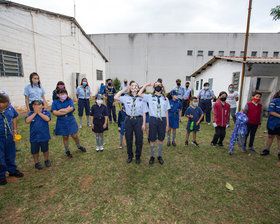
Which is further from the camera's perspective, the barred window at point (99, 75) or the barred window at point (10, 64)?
the barred window at point (99, 75)

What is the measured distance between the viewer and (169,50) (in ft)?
88.2

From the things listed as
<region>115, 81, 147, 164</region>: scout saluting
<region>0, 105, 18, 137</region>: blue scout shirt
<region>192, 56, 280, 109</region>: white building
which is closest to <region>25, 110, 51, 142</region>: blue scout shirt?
<region>0, 105, 18, 137</region>: blue scout shirt

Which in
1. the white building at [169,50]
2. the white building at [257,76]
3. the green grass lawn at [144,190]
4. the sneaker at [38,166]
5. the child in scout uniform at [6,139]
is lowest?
the green grass lawn at [144,190]

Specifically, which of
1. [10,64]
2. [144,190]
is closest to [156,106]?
[144,190]

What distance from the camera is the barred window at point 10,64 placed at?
8008mm

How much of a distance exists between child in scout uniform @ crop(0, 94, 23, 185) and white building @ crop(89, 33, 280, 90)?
976 inches

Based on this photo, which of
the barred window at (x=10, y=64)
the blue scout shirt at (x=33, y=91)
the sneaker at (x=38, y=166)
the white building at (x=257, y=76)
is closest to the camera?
the sneaker at (x=38, y=166)

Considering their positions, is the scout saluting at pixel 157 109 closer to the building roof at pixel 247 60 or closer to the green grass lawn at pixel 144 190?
the green grass lawn at pixel 144 190

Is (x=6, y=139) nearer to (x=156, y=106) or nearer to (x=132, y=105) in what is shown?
(x=132, y=105)

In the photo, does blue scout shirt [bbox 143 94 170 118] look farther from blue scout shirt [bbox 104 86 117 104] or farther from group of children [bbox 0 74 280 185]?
blue scout shirt [bbox 104 86 117 104]

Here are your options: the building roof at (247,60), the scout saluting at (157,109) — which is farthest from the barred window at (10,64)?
the building roof at (247,60)

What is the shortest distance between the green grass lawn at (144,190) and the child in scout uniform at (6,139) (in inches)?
9.7

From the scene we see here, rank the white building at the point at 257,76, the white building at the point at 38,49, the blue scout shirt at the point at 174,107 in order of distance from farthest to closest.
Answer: the white building at the point at 257,76, the white building at the point at 38,49, the blue scout shirt at the point at 174,107

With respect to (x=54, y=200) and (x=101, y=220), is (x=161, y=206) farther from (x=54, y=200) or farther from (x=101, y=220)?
(x=54, y=200)
